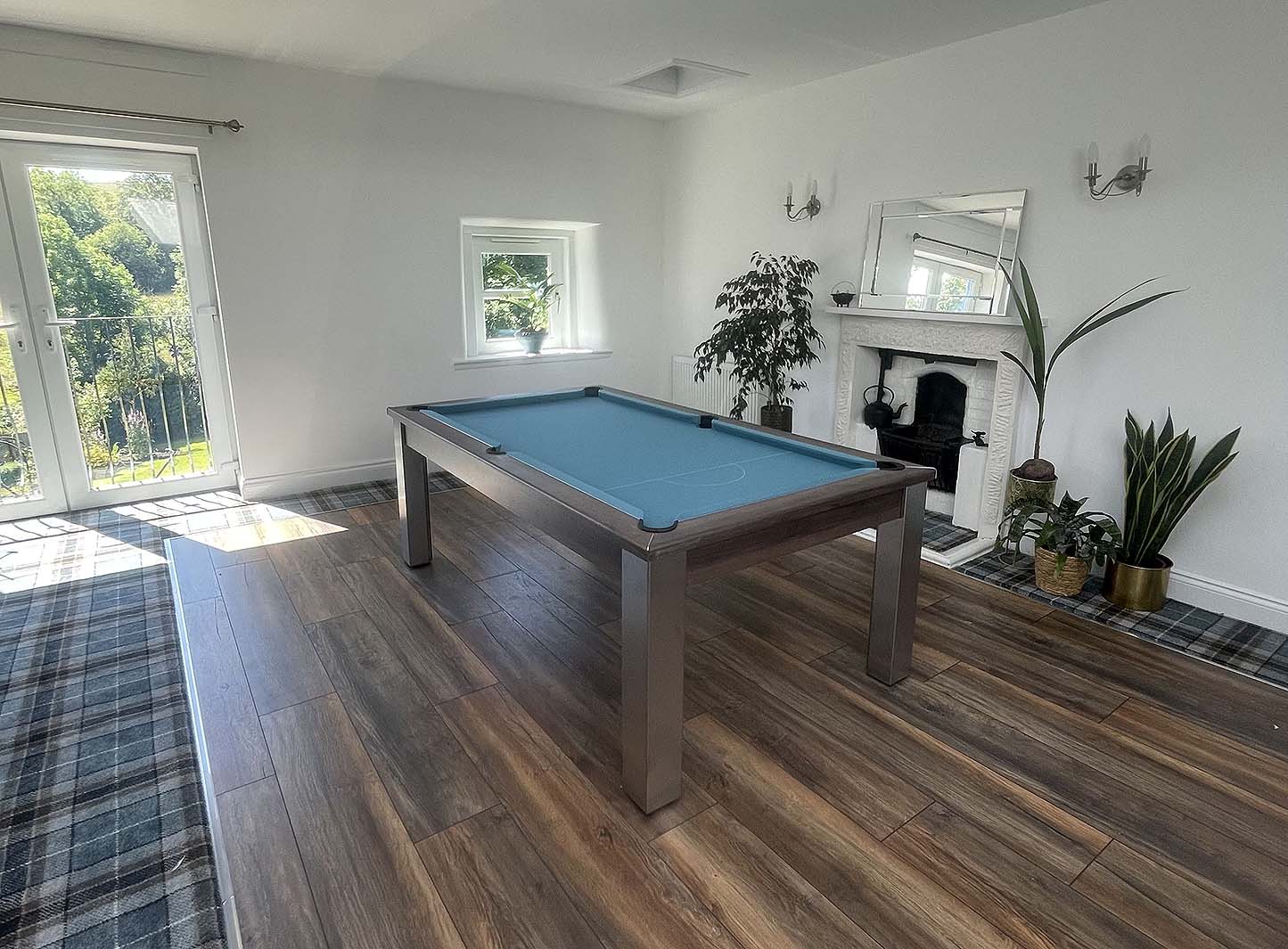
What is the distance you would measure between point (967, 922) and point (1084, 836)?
1.51ft

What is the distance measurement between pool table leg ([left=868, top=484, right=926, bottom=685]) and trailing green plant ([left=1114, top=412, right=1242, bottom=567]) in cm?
123

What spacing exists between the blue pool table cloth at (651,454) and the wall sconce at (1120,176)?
6.06 feet

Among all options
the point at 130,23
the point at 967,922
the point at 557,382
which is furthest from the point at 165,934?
the point at 557,382

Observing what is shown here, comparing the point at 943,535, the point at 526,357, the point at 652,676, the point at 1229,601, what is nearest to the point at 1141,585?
the point at 1229,601

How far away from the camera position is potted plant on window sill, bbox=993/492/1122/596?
295cm

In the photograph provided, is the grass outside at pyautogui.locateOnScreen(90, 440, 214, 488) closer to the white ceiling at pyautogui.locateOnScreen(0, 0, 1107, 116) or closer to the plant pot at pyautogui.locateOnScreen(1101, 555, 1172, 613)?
the white ceiling at pyautogui.locateOnScreen(0, 0, 1107, 116)

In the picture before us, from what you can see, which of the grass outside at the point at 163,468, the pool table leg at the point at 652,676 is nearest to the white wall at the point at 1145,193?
the pool table leg at the point at 652,676

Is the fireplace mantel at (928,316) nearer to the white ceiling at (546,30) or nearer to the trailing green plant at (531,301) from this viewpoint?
the white ceiling at (546,30)

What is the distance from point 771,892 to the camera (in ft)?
5.12

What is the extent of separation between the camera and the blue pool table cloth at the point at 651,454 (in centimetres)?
201

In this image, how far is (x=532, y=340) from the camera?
16.6 ft

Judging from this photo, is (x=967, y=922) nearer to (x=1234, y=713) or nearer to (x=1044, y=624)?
(x=1234, y=713)

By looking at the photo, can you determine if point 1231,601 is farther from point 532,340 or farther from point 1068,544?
point 532,340

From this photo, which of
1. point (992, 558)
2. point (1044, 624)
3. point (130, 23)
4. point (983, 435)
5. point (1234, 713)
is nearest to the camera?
point (1234, 713)
